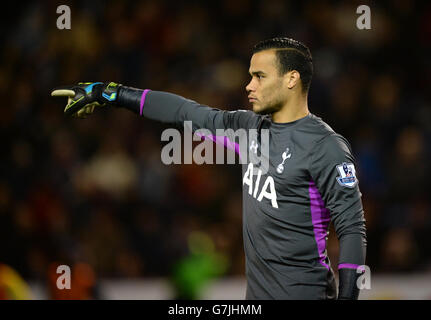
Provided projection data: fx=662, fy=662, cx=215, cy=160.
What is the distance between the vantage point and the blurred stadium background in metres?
5.88

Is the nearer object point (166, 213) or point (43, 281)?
point (43, 281)

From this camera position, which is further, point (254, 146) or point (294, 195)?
point (254, 146)

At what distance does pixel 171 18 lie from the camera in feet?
25.4

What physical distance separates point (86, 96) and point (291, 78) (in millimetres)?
1037

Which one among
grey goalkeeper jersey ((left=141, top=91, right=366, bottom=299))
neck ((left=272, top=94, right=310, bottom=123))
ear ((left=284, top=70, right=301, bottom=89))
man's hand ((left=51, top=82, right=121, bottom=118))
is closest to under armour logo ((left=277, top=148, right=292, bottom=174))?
grey goalkeeper jersey ((left=141, top=91, right=366, bottom=299))

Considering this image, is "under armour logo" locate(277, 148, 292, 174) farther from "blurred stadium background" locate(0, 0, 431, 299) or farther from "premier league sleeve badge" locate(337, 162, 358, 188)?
"blurred stadium background" locate(0, 0, 431, 299)

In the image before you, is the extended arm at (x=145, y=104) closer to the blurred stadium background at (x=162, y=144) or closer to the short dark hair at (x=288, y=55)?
the short dark hair at (x=288, y=55)

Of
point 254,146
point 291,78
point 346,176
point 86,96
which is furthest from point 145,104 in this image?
point 346,176

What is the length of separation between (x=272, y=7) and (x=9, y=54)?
3091 mm

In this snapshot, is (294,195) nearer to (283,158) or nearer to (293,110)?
(283,158)

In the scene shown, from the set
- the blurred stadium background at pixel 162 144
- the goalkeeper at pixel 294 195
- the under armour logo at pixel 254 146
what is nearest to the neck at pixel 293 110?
the goalkeeper at pixel 294 195

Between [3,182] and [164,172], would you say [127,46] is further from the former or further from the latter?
[3,182]

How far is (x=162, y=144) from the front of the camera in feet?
22.0
